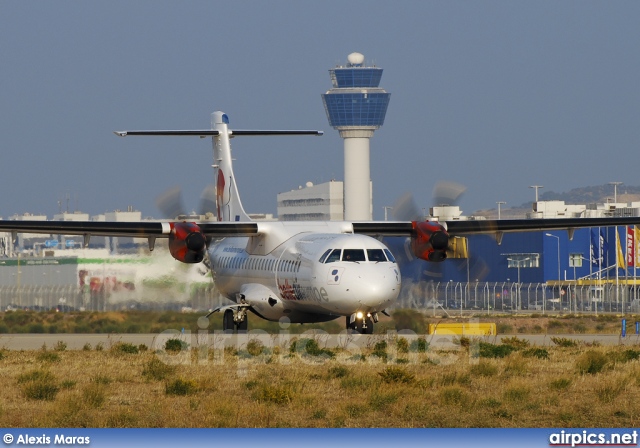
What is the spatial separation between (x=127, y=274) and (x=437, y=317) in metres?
11.6

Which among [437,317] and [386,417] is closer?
[386,417]

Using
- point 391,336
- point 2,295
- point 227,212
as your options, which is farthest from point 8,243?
point 391,336

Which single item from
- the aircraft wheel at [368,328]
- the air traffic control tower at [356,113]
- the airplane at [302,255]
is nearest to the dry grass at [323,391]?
the airplane at [302,255]

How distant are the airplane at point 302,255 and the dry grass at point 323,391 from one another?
3.61 m

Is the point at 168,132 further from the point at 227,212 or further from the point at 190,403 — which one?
the point at 190,403

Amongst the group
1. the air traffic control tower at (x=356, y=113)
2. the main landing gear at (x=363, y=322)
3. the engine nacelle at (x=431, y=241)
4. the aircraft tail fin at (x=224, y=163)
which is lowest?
the main landing gear at (x=363, y=322)

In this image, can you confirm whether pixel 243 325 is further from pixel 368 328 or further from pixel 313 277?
pixel 368 328

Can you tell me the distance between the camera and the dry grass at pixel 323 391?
51.3ft

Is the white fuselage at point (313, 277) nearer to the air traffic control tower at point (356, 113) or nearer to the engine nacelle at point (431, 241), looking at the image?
the engine nacelle at point (431, 241)

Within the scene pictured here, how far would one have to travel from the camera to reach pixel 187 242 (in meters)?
31.1

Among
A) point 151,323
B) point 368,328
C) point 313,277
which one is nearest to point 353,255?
point 313,277

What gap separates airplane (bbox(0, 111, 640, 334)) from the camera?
27953 mm

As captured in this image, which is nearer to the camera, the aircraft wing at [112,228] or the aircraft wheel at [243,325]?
the aircraft wing at [112,228]

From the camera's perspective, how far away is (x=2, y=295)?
46750 mm
